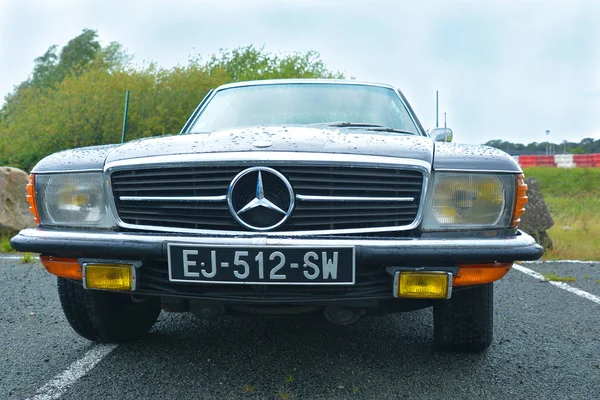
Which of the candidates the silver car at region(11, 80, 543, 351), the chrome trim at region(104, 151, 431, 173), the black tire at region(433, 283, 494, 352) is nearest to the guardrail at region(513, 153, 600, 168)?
the black tire at region(433, 283, 494, 352)

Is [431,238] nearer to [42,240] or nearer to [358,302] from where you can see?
[358,302]

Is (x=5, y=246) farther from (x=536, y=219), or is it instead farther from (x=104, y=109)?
(x=104, y=109)

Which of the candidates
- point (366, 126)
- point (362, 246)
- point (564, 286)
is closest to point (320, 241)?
point (362, 246)

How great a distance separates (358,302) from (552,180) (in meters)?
27.0

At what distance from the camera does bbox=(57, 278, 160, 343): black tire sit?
2.76 meters

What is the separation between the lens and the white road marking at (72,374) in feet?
7.73

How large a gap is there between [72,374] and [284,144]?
53.9 inches

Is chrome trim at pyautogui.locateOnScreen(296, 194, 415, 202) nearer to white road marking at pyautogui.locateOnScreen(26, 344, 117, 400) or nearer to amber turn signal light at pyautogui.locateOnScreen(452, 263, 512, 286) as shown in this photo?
amber turn signal light at pyautogui.locateOnScreen(452, 263, 512, 286)

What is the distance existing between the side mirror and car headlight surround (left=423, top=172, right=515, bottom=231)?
1.13 m

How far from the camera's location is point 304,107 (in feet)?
11.7

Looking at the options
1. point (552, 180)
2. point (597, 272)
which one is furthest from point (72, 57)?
point (597, 272)

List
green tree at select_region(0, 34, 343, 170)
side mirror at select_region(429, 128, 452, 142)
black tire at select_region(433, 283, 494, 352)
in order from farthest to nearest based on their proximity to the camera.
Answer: green tree at select_region(0, 34, 343, 170)
side mirror at select_region(429, 128, 452, 142)
black tire at select_region(433, 283, 494, 352)

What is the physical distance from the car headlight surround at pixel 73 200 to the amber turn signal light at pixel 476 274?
1.41 meters

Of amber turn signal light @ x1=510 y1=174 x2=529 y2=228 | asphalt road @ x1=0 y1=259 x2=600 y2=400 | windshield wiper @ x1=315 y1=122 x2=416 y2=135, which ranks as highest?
windshield wiper @ x1=315 y1=122 x2=416 y2=135
